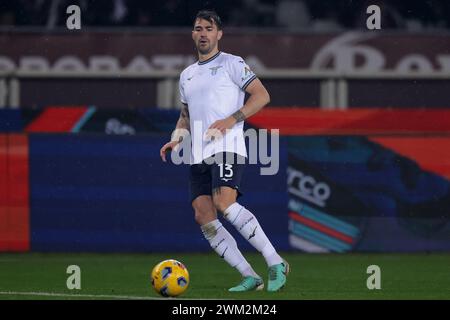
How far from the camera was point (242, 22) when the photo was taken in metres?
22.3

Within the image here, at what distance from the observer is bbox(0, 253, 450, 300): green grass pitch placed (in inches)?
412

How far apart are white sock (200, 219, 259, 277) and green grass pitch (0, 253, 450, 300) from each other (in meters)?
0.28

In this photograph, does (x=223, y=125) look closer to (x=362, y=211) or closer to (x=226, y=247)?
(x=226, y=247)

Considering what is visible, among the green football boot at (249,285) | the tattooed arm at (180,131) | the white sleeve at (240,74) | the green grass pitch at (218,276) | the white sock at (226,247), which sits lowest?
the green grass pitch at (218,276)

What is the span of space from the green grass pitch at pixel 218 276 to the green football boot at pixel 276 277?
0.30 feet

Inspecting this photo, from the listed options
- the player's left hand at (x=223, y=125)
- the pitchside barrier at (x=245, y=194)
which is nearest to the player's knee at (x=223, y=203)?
the player's left hand at (x=223, y=125)

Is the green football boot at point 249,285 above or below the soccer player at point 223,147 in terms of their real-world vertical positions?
below

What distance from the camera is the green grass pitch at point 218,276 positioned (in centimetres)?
1048

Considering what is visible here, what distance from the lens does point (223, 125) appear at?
1058 cm

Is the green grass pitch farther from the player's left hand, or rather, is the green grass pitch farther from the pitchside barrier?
the player's left hand

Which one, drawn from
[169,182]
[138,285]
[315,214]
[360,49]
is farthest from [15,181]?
[360,49]

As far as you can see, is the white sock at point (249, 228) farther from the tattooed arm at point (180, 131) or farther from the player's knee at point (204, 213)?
the tattooed arm at point (180, 131)

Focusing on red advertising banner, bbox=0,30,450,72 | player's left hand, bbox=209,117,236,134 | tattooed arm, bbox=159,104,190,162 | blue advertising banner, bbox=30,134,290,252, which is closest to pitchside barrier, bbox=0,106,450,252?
blue advertising banner, bbox=30,134,290,252

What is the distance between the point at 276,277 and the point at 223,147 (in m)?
1.12
